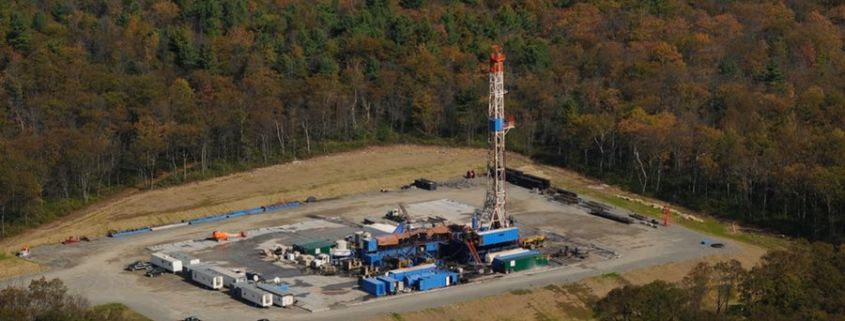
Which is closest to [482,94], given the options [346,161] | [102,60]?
[346,161]

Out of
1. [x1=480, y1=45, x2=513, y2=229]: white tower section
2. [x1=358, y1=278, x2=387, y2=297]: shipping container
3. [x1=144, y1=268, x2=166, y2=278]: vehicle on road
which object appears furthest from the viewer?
[x1=480, y1=45, x2=513, y2=229]: white tower section

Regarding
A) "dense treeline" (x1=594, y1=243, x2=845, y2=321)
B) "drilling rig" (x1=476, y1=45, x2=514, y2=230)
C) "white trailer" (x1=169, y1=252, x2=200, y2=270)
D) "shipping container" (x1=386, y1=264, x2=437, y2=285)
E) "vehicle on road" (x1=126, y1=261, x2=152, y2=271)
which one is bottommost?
"vehicle on road" (x1=126, y1=261, x2=152, y2=271)

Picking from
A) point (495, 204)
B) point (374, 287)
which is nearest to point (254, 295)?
point (374, 287)

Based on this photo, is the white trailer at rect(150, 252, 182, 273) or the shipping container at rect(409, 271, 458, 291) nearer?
the shipping container at rect(409, 271, 458, 291)

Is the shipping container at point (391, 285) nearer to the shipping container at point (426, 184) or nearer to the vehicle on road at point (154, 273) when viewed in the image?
the vehicle on road at point (154, 273)

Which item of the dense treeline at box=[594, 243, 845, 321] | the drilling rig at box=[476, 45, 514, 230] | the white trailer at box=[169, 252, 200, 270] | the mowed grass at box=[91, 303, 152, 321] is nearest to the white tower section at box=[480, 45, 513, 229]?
the drilling rig at box=[476, 45, 514, 230]

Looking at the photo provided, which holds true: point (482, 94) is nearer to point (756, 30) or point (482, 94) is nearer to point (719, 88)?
point (719, 88)

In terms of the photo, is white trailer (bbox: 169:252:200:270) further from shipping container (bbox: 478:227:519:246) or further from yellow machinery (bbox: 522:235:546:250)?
yellow machinery (bbox: 522:235:546:250)

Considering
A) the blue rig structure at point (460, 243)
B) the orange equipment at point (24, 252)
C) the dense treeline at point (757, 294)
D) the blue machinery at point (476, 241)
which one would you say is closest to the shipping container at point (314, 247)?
the blue rig structure at point (460, 243)
